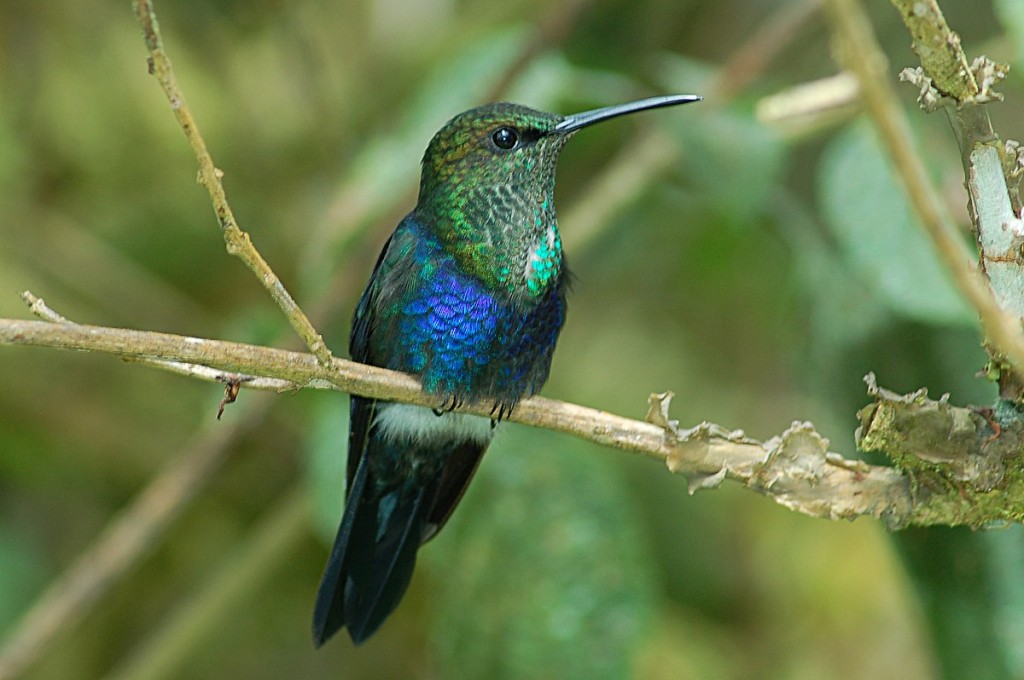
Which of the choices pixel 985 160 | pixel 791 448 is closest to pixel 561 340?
pixel 791 448

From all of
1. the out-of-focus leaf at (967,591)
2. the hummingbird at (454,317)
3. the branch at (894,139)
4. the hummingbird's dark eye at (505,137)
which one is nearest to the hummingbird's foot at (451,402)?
the hummingbird at (454,317)

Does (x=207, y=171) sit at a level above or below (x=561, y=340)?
below

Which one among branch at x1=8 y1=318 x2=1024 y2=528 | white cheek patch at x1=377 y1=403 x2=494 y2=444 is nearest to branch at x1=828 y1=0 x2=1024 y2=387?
branch at x1=8 y1=318 x2=1024 y2=528

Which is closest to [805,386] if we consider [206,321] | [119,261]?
[206,321]

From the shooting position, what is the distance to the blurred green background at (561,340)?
2393mm

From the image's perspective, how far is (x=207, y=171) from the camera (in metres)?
1.28

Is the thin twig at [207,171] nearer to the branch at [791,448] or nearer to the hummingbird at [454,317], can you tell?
the branch at [791,448]

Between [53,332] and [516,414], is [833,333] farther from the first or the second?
[53,332]

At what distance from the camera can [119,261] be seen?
338 centimetres

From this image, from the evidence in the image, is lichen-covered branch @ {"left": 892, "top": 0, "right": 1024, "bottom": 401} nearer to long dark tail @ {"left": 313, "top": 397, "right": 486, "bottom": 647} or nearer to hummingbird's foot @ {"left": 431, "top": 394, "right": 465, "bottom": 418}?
hummingbird's foot @ {"left": 431, "top": 394, "right": 465, "bottom": 418}

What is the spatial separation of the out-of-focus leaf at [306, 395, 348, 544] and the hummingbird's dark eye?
0.69 m

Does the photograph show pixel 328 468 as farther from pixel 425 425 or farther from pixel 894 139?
pixel 894 139

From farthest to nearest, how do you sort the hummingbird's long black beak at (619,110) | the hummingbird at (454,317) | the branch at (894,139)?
the hummingbird at (454,317)
the hummingbird's long black beak at (619,110)
the branch at (894,139)

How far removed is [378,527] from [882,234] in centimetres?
111
